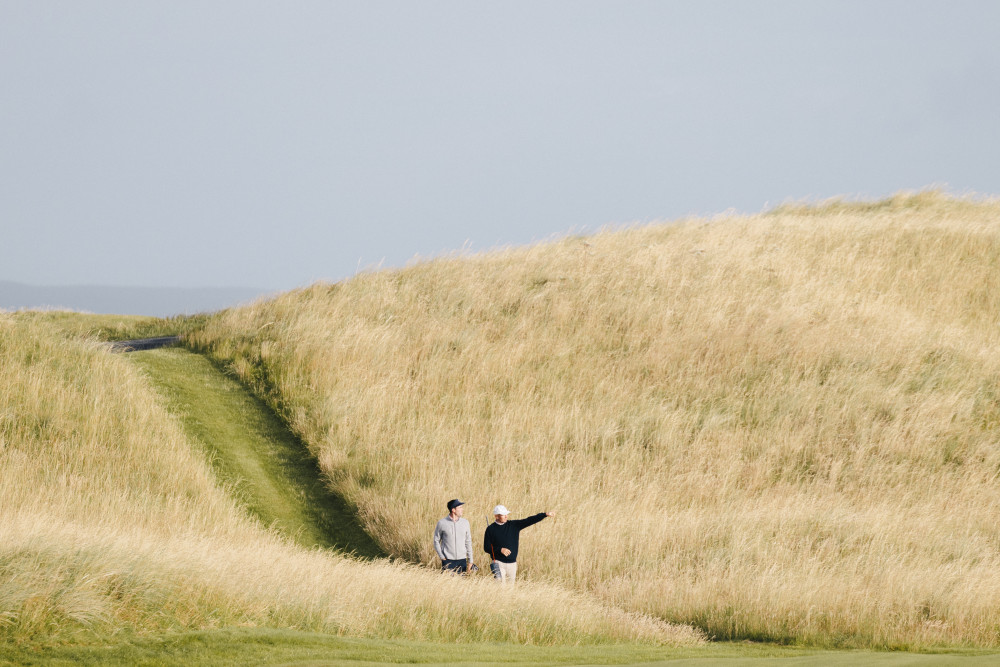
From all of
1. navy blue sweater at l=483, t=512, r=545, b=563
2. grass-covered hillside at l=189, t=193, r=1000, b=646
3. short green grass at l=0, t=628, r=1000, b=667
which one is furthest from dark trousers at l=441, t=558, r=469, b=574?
short green grass at l=0, t=628, r=1000, b=667

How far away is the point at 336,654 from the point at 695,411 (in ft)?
49.6

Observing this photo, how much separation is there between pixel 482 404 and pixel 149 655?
1400 centimetres

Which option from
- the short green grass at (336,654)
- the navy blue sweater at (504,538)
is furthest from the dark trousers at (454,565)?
the short green grass at (336,654)

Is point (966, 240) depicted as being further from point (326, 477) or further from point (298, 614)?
point (298, 614)

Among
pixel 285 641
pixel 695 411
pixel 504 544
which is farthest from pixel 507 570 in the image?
pixel 695 411

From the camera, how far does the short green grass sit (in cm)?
920

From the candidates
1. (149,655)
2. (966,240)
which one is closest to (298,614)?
(149,655)

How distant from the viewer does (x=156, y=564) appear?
11500mm

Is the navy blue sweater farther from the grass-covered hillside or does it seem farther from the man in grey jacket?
the grass-covered hillside

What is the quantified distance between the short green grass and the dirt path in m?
7.68

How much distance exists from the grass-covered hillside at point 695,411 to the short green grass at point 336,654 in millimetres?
3774

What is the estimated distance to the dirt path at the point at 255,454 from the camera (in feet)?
61.4

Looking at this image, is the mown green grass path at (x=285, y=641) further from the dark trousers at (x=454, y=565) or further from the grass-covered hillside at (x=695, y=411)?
Result: the dark trousers at (x=454, y=565)

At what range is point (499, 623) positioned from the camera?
41.1 ft
